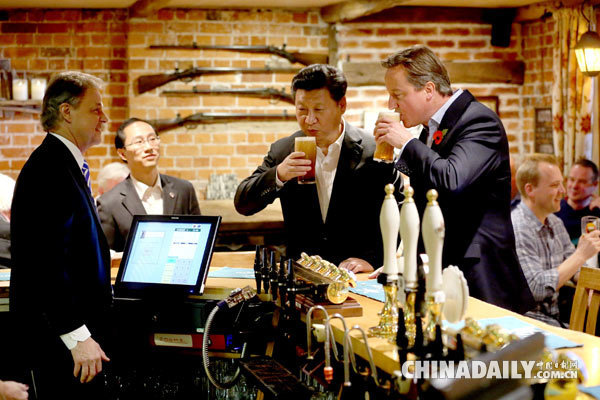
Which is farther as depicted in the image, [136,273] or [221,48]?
[221,48]

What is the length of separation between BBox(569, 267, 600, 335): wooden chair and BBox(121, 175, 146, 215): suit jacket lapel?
2.01m

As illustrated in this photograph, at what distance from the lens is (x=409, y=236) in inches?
64.9

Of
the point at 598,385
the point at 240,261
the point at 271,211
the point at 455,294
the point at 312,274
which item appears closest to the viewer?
the point at 598,385

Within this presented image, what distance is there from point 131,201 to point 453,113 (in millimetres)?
1824

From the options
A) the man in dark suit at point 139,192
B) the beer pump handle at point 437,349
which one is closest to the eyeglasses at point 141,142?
the man in dark suit at point 139,192

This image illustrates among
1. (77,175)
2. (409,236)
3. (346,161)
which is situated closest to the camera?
(409,236)

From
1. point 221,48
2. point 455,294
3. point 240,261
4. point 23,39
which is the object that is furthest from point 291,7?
point 455,294

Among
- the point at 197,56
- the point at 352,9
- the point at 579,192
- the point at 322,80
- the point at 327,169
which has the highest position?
the point at 352,9

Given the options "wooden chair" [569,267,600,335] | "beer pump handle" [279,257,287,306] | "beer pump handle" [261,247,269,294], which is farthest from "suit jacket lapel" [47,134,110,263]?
"wooden chair" [569,267,600,335]

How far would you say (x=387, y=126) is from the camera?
2355mm

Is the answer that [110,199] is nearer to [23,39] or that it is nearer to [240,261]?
[240,261]

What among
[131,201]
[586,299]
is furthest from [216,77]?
[586,299]

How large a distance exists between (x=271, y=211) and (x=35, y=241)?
3.32 m

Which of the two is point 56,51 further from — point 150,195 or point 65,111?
point 65,111
